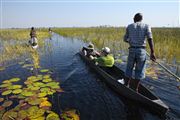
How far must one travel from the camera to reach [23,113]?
5.52 metres

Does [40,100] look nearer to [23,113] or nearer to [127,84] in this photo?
[23,113]

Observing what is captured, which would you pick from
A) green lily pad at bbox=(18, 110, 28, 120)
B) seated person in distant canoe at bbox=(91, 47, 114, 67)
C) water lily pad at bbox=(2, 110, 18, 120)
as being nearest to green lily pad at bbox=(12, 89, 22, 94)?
water lily pad at bbox=(2, 110, 18, 120)

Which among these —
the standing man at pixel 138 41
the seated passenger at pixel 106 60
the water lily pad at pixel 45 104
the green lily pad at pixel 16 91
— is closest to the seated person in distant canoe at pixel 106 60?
the seated passenger at pixel 106 60

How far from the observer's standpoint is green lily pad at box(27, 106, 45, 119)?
535 cm

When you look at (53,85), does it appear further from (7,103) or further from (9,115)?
(9,115)

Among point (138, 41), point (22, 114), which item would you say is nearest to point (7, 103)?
point (22, 114)

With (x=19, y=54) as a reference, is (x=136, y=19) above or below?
above

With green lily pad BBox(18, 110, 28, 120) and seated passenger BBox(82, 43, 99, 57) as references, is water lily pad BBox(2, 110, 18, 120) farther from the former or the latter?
seated passenger BBox(82, 43, 99, 57)

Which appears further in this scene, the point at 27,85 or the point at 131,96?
the point at 27,85

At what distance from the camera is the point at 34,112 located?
18.3 ft

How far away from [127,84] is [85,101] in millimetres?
1720

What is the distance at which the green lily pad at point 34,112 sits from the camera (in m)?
5.35

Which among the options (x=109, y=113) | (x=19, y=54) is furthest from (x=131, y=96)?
(x=19, y=54)

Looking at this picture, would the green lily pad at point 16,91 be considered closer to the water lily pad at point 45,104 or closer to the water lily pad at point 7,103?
the water lily pad at point 7,103
